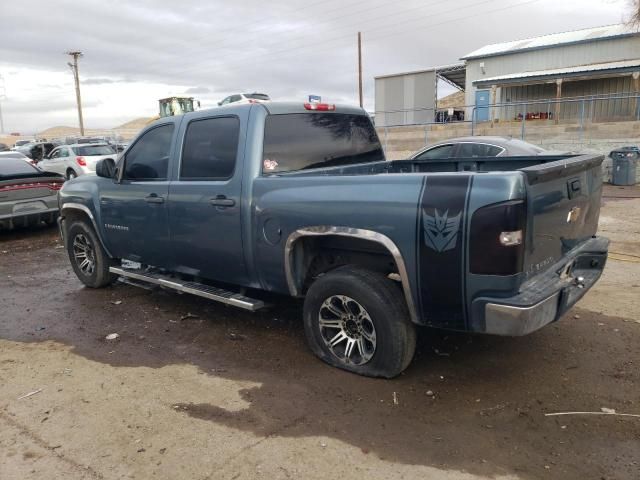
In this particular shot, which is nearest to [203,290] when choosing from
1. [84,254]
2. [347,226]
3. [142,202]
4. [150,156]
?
[142,202]

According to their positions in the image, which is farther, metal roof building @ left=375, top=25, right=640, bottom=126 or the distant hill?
the distant hill

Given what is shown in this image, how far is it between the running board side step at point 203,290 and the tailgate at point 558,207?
219 cm

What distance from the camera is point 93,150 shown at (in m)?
20.5

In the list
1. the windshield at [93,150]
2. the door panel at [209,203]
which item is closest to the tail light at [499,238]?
the door panel at [209,203]

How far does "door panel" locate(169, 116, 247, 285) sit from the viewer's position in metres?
4.32

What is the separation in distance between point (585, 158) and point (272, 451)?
9.85 feet

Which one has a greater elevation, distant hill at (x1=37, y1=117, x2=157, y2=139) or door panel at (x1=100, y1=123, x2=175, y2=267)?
distant hill at (x1=37, y1=117, x2=157, y2=139)

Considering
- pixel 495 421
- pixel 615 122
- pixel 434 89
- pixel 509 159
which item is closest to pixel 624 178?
pixel 615 122

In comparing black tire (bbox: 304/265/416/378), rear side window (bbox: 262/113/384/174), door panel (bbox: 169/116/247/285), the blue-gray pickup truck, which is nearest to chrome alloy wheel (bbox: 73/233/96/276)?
the blue-gray pickup truck

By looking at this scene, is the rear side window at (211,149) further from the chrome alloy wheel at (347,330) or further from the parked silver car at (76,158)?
the parked silver car at (76,158)

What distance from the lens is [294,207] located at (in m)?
3.87

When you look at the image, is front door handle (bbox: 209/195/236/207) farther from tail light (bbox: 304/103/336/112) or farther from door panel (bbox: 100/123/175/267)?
tail light (bbox: 304/103/336/112)

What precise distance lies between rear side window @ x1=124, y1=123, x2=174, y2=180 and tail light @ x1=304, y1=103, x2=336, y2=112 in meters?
1.35

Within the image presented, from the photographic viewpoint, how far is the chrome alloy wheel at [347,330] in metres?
3.74
